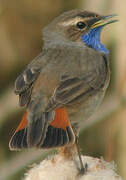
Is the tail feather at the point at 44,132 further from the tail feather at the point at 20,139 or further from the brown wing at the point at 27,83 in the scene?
the brown wing at the point at 27,83

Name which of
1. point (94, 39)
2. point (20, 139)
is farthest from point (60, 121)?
point (94, 39)

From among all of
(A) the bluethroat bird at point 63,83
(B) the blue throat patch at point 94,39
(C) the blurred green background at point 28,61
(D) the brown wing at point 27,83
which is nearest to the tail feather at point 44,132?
(A) the bluethroat bird at point 63,83

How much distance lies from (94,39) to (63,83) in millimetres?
907

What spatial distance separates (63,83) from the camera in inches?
168

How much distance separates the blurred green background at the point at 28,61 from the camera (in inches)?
222

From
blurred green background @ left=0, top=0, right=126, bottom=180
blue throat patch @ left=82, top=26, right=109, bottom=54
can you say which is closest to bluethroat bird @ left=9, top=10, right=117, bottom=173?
blue throat patch @ left=82, top=26, right=109, bottom=54

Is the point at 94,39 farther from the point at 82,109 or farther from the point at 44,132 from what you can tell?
the point at 44,132

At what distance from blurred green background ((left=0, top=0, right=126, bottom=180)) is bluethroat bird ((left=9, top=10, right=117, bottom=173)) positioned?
0.57m

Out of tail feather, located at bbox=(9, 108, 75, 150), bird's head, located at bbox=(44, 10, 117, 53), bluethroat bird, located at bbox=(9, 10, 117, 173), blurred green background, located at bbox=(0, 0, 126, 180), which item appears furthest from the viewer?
blurred green background, located at bbox=(0, 0, 126, 180)

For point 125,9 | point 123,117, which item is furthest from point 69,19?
point 123,117

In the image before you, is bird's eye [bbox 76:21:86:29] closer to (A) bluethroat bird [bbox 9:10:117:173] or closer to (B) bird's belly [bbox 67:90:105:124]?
(A) bluethroat bird [bbox 9:10:117:173]

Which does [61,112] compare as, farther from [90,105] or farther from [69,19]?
[69,19]

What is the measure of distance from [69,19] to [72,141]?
1566 millimetres

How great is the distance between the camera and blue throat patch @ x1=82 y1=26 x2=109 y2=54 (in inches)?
197
